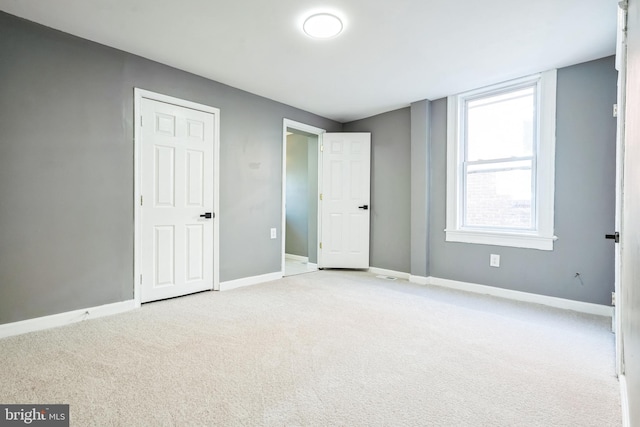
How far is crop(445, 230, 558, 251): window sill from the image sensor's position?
308 centimetres

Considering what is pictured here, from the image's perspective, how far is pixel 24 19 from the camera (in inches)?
90.2

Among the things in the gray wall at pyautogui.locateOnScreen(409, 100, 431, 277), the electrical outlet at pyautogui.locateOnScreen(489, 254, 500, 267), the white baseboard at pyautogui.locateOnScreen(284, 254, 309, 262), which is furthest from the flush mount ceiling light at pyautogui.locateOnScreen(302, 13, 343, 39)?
the white baseboard at pyautogui.locateOnScreen(284, 254, 309, 262)

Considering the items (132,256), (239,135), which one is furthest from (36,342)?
(239,135)

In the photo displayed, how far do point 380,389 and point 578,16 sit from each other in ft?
9.43

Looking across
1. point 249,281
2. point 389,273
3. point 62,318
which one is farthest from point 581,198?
point 62,318

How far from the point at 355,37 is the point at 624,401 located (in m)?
2.81

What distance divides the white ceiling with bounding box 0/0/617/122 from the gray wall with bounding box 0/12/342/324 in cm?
22

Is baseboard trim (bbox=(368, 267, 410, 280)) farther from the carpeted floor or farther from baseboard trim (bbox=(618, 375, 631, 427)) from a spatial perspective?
baseboard trim (bbox=(618, 375, 631, 427))

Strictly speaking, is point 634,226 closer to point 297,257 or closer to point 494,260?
point 494,260

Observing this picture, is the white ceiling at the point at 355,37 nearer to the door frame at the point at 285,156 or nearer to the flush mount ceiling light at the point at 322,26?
the flush mount ceiling light at the point at 322,26

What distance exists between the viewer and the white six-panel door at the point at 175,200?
9.70 ft

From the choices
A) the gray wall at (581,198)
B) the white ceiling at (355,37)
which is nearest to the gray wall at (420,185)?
the white ceiling at (355,37)

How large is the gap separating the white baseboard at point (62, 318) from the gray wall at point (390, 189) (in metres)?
3.19

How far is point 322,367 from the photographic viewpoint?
1791 millimetres
